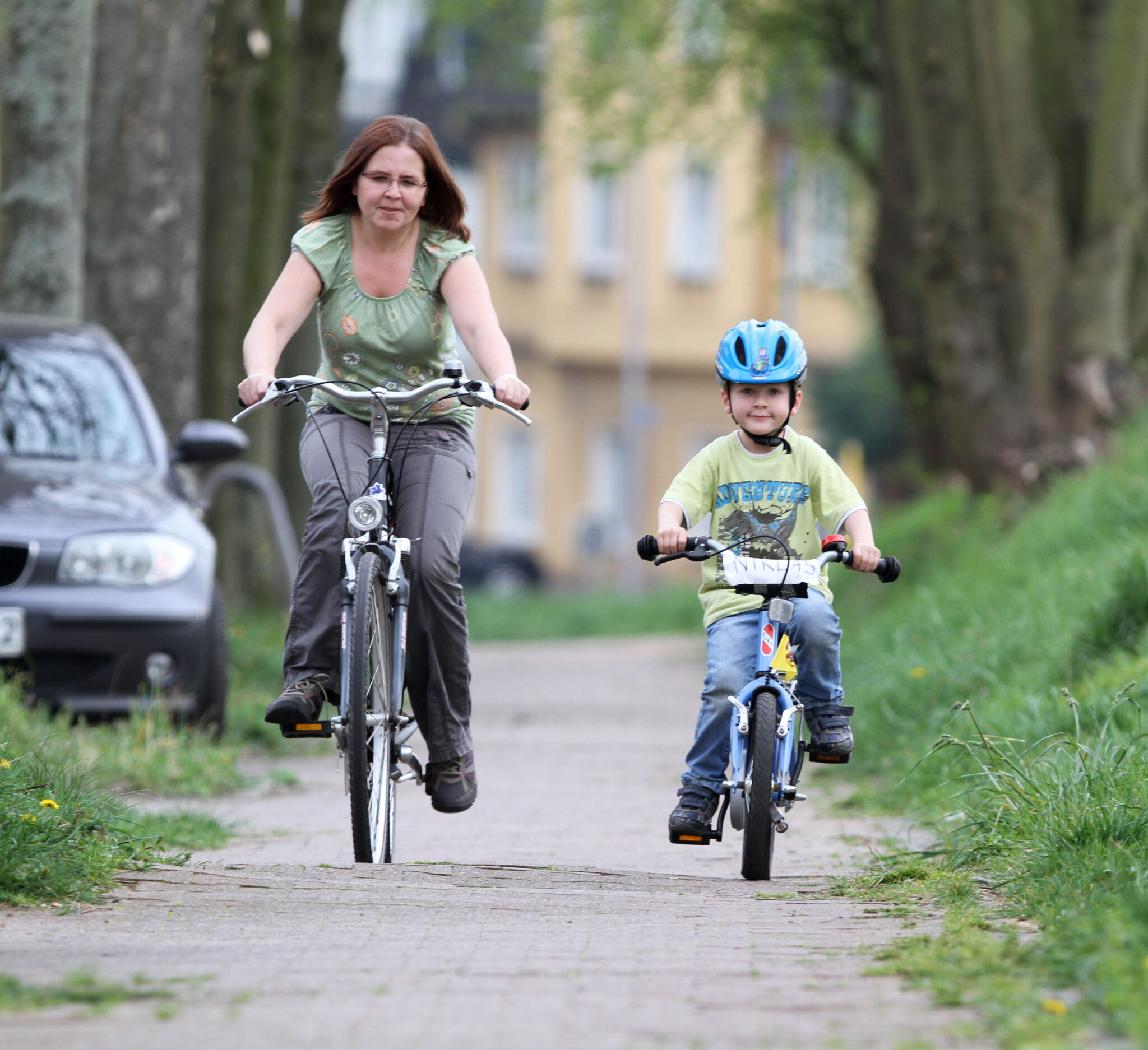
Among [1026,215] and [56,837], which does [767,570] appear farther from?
[1026,215]

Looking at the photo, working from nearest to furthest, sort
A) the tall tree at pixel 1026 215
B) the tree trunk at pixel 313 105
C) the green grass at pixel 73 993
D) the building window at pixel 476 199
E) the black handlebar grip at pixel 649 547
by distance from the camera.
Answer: the green grass at pixel 73 993
the black handlebar grip at pixel 649 547
the tall tree at pixel 1026 215
the tree trunk at pixel 313 105
the building window at pixel 476 199

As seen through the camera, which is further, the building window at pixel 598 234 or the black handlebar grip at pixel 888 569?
the building window at pixel 598 234

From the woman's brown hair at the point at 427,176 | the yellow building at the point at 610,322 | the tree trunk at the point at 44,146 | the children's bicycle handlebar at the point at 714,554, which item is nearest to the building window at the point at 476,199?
the yellow building at the point at 610,322

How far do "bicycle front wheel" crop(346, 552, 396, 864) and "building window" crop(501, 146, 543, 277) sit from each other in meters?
35.5

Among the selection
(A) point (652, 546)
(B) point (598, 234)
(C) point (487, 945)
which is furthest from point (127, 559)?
(B) point (598, 234)

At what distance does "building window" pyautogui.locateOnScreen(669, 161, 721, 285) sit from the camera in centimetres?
4184

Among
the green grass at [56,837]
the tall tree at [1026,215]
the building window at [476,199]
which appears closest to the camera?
the green grass at [56,837]

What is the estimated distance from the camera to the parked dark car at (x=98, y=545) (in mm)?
8055

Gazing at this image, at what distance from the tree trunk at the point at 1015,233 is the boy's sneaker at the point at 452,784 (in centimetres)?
765

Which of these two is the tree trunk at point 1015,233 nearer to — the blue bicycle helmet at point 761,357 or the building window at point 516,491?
the blue bicycle helmet at point 761,357

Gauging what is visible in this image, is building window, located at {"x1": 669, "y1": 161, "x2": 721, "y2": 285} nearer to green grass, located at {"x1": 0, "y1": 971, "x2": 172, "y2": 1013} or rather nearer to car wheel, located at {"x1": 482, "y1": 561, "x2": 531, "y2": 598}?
car wheel, located at {"x1": 482, "y1": 561, "x2": 531, "y2": 598}

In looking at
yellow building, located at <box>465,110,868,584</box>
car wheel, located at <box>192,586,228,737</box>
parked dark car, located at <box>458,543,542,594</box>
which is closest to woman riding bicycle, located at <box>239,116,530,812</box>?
car wheel, located at <box>192,586,228,737</box>

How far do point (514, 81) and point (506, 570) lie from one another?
15.6m

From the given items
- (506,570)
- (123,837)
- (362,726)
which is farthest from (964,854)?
(506,570)
